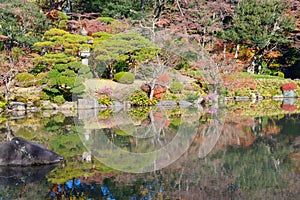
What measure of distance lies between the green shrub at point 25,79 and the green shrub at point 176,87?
6.05 metres

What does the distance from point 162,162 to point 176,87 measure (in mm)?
12576

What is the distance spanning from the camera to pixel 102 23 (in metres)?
20.8

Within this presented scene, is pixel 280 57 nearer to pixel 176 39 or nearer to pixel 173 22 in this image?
pixel 173 22

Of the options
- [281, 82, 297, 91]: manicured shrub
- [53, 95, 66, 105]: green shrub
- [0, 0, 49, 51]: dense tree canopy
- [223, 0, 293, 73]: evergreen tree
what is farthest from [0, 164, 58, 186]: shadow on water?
[281, 82, 297, 91]: manicured shrub

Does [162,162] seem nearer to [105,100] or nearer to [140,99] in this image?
[105,100]

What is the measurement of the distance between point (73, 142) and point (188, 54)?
43.5 feet

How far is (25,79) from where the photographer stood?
57.1 feet

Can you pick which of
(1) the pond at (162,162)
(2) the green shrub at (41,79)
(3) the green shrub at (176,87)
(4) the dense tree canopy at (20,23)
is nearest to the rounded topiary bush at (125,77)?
(3) the green shrub at (176,87)

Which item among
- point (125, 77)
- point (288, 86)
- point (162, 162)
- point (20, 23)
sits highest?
point (20, 23)

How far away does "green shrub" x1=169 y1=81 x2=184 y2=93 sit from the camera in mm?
18906

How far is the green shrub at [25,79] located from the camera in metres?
17.2

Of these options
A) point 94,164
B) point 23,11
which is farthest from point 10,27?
point 94,164

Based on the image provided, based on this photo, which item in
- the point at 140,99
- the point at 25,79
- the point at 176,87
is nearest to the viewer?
the point at 25,79

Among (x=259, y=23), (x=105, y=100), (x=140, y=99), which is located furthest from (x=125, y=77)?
(x=259, y=23)
